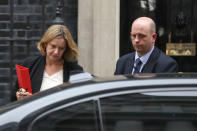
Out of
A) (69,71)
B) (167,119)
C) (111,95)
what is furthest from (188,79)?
(69,71)

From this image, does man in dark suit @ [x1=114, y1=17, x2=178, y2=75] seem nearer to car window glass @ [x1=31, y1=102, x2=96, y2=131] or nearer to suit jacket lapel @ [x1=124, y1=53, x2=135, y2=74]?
suit jacket lapel @ [x1=124, y1=53, x2=135, y2=74]

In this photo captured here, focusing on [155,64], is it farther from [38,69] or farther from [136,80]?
[136,80]

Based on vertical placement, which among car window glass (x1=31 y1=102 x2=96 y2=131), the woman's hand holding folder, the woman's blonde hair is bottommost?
the woman's hand holding folder

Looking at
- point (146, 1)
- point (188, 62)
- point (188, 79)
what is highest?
point (146, 1)

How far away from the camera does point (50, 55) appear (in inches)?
164

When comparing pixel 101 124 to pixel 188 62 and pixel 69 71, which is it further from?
pixel 188 62

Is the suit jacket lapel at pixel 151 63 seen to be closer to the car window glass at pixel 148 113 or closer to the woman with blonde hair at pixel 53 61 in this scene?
the woman with blonde hair at pixel 53 61

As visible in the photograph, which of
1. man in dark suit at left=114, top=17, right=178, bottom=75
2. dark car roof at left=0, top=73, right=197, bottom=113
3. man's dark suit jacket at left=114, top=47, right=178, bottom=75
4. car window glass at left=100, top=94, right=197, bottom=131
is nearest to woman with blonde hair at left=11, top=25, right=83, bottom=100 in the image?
man's dark suit jacket at left=114, top=47, right=178, bottom=75

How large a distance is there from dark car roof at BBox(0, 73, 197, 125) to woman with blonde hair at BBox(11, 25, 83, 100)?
3.77 ft

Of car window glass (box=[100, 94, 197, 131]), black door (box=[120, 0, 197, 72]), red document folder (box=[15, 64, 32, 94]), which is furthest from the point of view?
black door (box=[120, 0, 197, 72])

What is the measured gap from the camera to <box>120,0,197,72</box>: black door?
8.02 meters

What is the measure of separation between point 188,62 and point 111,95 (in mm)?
5534

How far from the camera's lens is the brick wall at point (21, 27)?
8.06 metres

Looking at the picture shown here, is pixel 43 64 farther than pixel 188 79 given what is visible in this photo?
Yes
